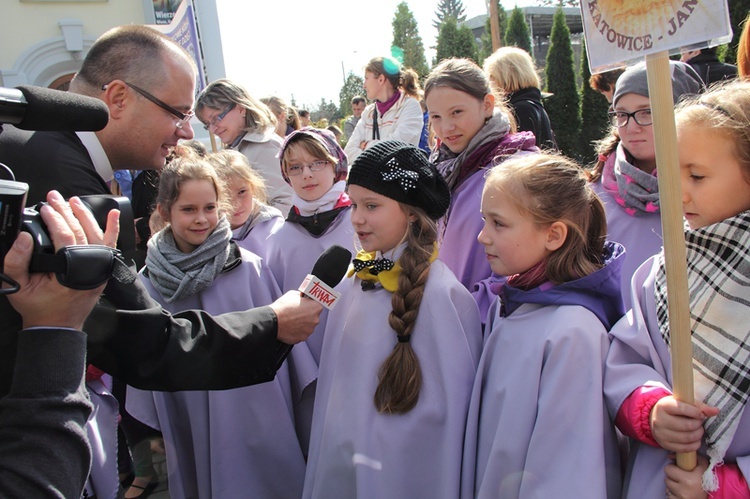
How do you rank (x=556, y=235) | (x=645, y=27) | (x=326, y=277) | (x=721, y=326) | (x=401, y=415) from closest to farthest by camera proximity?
(x=645, y=27) < (x=721, y=326) < (x=556, y=235) < (x=401, y=415) < (x=326, y=277)

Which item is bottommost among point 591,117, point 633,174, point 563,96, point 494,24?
point 591,117

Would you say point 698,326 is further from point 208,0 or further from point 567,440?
point 208,0

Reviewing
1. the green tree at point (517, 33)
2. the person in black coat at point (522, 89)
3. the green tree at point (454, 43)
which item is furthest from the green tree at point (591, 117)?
the person in black coat at point (522, 89)

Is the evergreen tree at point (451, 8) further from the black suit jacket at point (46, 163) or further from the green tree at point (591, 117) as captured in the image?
the black suit jacket at point (46, 163)

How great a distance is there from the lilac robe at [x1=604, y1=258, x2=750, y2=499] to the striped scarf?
8cm

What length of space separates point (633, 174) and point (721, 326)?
1.09 m

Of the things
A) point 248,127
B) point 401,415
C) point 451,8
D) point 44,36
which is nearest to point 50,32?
point 44,36

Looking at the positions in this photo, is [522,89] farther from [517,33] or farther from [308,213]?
[517,33]

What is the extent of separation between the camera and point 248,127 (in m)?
4.74

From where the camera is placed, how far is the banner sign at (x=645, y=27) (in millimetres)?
1291

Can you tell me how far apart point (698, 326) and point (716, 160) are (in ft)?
1.46

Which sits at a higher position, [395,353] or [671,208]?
[671,208]

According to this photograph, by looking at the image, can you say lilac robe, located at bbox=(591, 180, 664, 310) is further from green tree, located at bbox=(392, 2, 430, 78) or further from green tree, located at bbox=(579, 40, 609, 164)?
green tree, located at bbox=(392, 2, 430, 78)

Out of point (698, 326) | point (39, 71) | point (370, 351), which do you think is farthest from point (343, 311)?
point (39, 71)
